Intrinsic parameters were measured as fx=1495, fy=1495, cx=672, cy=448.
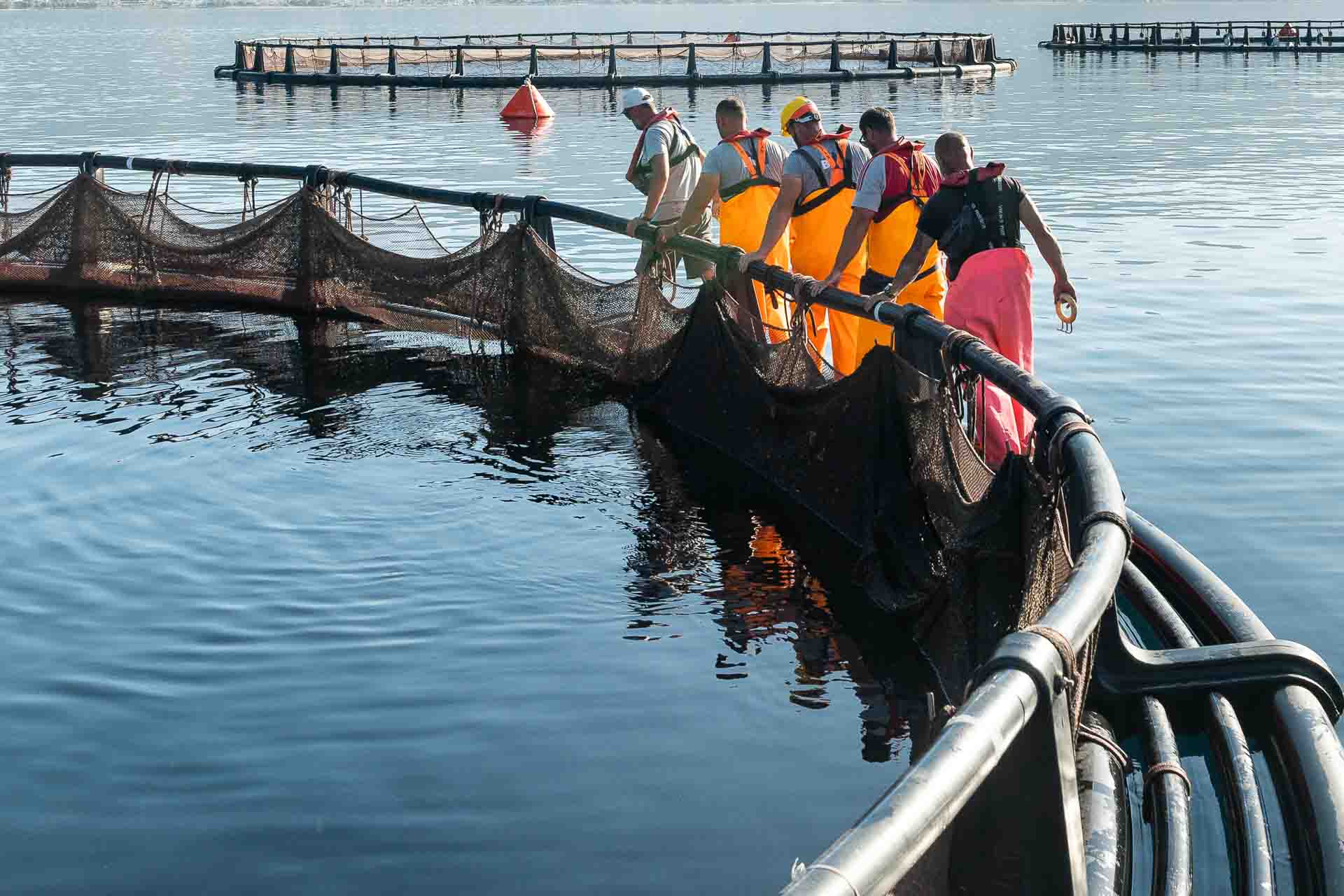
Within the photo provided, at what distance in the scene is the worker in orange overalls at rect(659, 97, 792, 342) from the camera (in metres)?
9.66

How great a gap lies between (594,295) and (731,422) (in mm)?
2448

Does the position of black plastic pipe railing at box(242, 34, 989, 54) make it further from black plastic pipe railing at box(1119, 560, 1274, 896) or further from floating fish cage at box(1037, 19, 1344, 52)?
black plastic pipe railing at box(1119, 560, 1274, 896)

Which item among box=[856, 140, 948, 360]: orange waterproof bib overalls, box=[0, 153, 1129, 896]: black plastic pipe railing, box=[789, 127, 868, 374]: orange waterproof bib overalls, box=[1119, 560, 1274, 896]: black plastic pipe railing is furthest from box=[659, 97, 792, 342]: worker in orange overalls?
box=[1119, 560, 1274, 896]: black plastic pipe railing

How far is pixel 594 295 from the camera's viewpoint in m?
11.2

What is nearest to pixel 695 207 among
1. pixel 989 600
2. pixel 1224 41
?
pixel 989 600

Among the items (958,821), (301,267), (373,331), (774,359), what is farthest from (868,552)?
(301,267)

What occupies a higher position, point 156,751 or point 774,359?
point 774,359

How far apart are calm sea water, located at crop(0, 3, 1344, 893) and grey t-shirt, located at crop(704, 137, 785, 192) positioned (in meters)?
1.79

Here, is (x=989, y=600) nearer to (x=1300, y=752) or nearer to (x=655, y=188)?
(x=1300, y=752)

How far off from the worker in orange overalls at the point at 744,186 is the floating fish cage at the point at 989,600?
0.44m

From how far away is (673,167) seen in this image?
10672 millimetres

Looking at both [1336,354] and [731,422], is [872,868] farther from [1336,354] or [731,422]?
[1336,354]

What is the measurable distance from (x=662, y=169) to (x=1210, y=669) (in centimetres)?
665

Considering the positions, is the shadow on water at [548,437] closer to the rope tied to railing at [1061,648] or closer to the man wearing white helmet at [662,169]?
the man wearing white helmet at [662,169]
